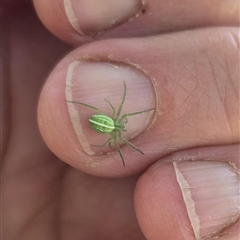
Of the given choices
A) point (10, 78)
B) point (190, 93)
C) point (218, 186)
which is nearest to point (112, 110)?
point (190, 93)

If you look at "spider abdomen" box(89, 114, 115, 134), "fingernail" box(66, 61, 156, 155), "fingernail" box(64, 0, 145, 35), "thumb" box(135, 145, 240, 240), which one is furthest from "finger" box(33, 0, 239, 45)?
"thumb" box(135, 145, 240, 240)

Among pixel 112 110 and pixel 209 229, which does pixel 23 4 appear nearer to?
pixel 112 110

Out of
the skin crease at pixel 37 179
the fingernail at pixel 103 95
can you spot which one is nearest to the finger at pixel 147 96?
the fingernail at pixel 103 95

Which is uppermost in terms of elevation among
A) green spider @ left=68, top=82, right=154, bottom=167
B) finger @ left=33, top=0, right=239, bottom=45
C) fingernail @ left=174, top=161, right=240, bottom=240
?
finger @ left=33, top=0, right=239, bottom=45

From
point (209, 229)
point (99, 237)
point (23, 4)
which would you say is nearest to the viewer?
point (209, 229)

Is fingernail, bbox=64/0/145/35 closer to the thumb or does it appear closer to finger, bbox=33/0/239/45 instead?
finger, bbox=33/0/239/45
